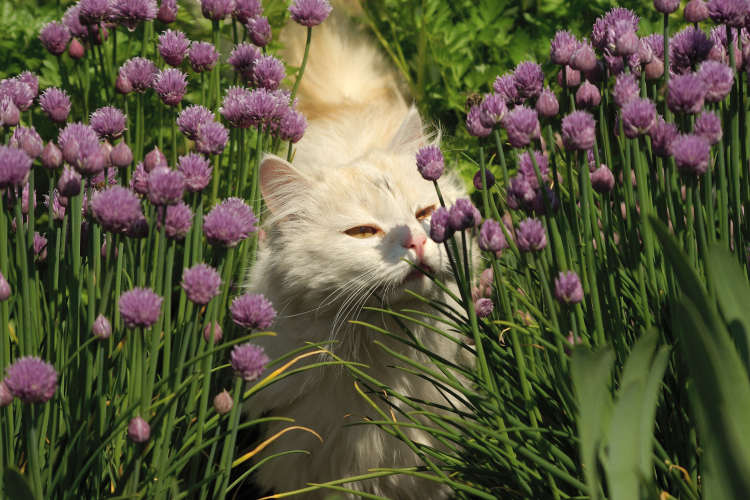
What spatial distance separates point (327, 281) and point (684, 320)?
939 mm

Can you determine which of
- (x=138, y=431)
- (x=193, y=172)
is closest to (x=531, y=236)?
(x=193, y=172)

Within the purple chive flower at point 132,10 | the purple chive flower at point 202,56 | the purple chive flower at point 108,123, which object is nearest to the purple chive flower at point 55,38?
the purple chive flower at point 132,10

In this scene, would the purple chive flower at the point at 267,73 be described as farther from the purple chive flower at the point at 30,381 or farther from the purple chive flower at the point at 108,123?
the purple chive flower at the point at 30,381

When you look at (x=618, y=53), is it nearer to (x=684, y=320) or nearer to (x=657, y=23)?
(x=684, y=320)

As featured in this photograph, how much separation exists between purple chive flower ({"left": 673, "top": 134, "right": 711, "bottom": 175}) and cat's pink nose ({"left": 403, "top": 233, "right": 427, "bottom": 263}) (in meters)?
0.67

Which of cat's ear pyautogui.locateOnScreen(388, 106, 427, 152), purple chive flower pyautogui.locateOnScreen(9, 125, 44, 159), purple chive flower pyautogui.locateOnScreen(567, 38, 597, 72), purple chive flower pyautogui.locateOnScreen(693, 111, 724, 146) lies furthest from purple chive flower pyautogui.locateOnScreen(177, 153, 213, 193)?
cat's ear pyautogui.locateOnScreen(388, 106, 427, 152)

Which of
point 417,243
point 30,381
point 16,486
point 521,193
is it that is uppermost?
point 521,193

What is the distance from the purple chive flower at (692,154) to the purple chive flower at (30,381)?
2.79ft

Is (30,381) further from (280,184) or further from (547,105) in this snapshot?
(280,184)

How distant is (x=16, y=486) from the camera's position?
711mm

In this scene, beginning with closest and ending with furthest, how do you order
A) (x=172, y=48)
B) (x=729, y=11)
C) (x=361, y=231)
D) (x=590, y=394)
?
(x=590, y=394)
(x=729, y=11)
(x=172, y=48)
(x=361, y=231)

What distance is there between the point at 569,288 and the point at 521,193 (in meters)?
0.17

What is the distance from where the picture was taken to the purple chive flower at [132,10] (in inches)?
50.0

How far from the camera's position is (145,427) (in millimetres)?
775
